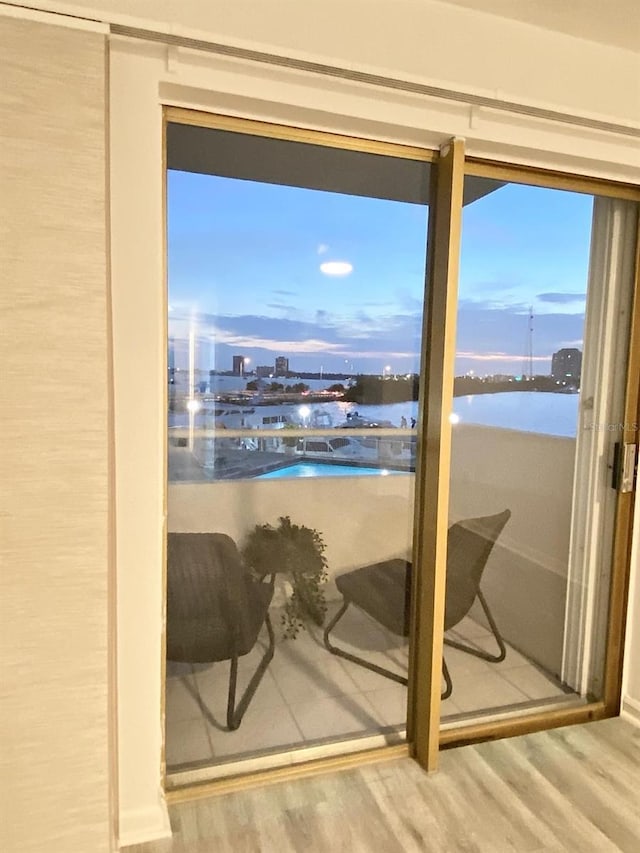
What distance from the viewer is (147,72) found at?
1624 millimetres

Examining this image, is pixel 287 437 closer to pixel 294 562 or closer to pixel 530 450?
pixel 294 562

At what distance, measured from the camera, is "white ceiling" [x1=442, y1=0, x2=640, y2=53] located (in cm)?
184

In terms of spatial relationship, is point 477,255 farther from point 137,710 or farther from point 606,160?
point 137,710

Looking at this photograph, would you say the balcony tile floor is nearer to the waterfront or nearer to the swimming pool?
the swimming pool

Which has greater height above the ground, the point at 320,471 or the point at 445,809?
the point at 320,471

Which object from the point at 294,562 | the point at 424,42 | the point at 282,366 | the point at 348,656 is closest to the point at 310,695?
the point at 348,656

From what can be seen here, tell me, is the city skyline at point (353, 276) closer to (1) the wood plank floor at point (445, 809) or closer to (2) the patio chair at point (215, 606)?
(2) the patio chair at point (215, 606)

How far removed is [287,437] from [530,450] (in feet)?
3.28

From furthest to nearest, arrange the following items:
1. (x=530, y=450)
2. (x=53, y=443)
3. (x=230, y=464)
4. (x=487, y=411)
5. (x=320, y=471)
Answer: (x=530, y=450), (x=487, y=411), (x=320, y=471), (x=230, y=464), (x=53, y=443)

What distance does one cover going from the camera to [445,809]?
2.01 m

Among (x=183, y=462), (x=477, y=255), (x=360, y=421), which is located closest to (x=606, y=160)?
(x=477, y=255)

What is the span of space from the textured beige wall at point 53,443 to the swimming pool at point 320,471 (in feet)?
2.22

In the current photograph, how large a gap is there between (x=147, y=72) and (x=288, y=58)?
1.25 feet

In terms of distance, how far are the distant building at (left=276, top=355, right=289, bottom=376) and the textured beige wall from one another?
645 millimetres
